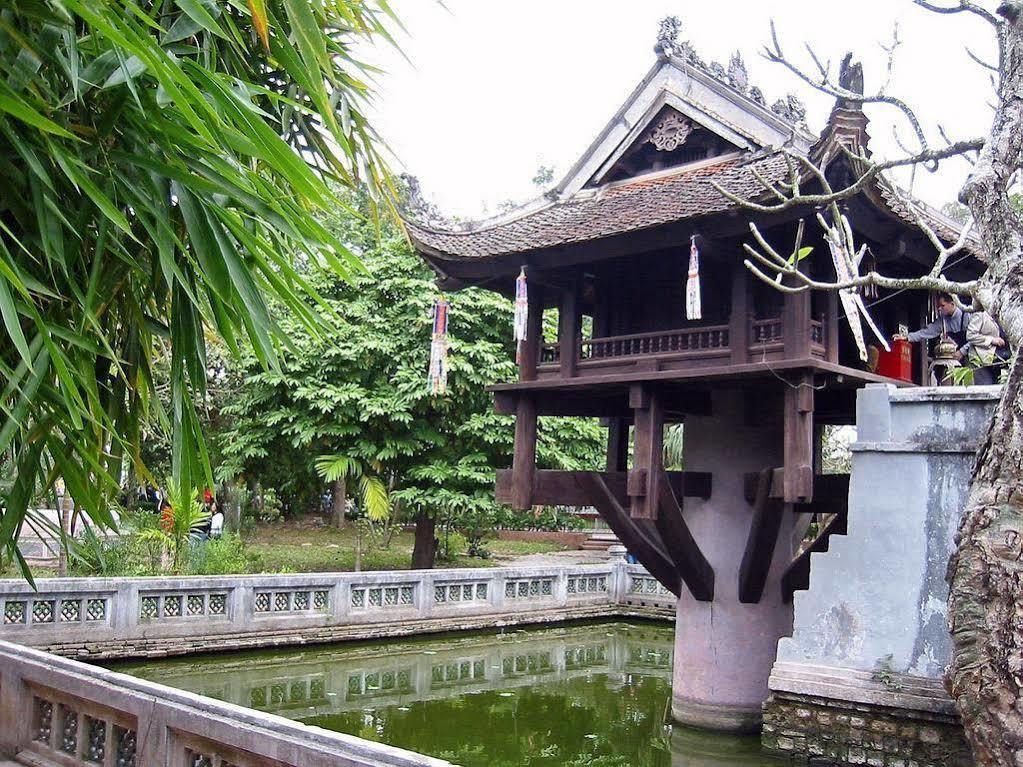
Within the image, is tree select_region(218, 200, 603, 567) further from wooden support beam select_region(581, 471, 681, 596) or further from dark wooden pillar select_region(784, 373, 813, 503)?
dark wooden pillar select_region(784, 373, 813, 503)

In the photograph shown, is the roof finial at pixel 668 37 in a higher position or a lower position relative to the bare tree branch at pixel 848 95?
higher

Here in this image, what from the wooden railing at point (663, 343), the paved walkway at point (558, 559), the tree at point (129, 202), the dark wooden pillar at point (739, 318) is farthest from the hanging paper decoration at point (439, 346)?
the paved walkway at point (558, 559)

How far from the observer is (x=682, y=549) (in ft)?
24.9

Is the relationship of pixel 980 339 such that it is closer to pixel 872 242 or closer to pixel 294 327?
pixel 872 242

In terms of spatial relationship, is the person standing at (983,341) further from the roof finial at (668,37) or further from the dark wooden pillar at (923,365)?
the roof finial at (668,37)

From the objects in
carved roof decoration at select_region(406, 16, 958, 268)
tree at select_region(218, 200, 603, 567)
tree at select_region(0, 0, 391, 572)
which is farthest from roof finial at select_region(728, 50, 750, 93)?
tree at select_region(218, 200, 603, 567)

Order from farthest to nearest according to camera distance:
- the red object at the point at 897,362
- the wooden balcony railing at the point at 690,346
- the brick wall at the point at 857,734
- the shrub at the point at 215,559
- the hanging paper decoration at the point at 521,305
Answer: the shrub at the point at 215,559 → the hanging paper decoration at the point at 521,305 → the red object at the point at 897,362 → the wooden balcony railing at the point at 690,346 → the brick wall at the point at 857,734

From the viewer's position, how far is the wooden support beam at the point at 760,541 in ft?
23.8

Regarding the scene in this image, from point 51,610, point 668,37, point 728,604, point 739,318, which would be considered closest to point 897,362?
point 739,318

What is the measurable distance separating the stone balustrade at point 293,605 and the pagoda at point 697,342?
3859 millimetres

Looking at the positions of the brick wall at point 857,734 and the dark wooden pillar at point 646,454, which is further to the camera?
the dark wooden pillar at point 646,454

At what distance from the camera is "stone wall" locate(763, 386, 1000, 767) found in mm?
5738

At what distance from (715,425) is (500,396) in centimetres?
188

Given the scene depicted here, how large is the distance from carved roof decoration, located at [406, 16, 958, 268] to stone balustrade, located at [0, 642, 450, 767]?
182 inches
